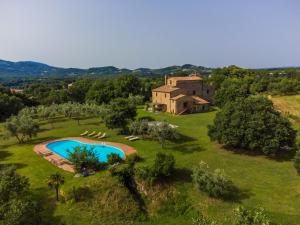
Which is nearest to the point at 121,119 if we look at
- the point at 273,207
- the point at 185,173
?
the point at 185,173

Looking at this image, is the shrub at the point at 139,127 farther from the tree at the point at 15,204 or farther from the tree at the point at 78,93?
the tree at the point at 78,93

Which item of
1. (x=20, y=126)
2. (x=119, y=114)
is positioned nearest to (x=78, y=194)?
(x=119, y=114)

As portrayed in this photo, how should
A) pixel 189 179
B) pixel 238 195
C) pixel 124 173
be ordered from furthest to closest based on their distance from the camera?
1. pixel 189 179
2. pixel 124 173
3. pixel 238 195

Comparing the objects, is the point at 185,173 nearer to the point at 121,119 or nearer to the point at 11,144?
the point at 121,119

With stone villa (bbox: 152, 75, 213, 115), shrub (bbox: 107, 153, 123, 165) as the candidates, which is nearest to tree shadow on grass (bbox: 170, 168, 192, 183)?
shrub (bbox: 107, 153, 123, 165)

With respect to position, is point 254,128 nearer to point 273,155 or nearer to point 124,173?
point 273,155

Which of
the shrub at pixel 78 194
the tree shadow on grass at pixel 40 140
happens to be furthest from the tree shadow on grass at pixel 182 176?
the tree shadow on grass at pixel 40 140

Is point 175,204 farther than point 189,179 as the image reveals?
No
